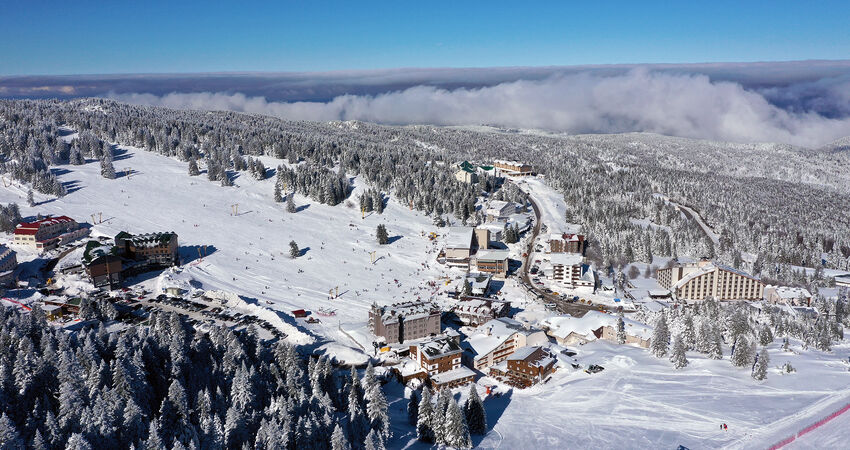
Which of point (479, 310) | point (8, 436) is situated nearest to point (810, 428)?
point (479, 310)

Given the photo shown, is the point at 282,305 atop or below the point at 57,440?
below

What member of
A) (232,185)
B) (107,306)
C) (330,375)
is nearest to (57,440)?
(330,375)

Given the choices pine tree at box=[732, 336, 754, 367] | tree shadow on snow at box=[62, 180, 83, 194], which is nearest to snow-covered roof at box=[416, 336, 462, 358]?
pine tree at box=[732, 336, 754, 367]

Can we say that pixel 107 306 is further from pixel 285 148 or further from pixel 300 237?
pixel 285 148

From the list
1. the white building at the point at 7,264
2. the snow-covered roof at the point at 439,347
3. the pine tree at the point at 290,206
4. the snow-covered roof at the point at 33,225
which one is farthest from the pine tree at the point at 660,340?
the snow-covered roof at the point at 33,225

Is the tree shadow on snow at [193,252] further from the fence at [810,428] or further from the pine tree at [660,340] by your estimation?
the fence at [810,428]

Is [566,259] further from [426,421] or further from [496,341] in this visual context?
[426,421]
